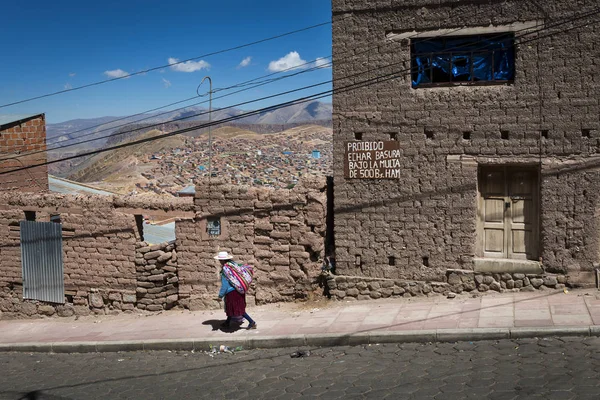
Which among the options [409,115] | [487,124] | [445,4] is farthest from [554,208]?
[445,4]

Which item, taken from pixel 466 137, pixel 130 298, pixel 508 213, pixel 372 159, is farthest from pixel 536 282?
pixel 130 298

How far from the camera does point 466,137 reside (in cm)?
1128

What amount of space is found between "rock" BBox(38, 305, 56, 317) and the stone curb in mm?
2036

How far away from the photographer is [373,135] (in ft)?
38.4

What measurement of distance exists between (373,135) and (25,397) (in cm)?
701

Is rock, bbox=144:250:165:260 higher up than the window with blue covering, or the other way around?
the window with blue covering

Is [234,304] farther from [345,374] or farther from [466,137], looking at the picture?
[466,137]

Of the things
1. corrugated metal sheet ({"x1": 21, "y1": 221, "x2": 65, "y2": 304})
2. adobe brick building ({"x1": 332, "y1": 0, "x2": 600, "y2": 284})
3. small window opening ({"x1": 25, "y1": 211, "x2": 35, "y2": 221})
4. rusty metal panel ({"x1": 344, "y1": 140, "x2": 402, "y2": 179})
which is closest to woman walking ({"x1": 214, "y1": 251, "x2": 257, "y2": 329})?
adobe brick building ({"x1": 332, "y1": 0, "x2": 600, "y2": 284})

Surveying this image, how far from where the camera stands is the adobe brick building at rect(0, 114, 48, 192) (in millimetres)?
16156

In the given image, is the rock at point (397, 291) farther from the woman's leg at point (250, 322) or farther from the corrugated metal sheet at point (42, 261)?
the corrugated metal sheet at point (42, 261)

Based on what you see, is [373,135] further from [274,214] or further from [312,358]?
[312,358]

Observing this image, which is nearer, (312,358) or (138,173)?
(312,358)

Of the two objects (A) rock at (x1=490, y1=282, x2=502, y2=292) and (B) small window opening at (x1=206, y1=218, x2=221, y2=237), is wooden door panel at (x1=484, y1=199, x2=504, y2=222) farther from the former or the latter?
(B) small window opening at (x1=206, y1=218, x2=221, y2=237)

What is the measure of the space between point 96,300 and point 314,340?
18.5 ft
